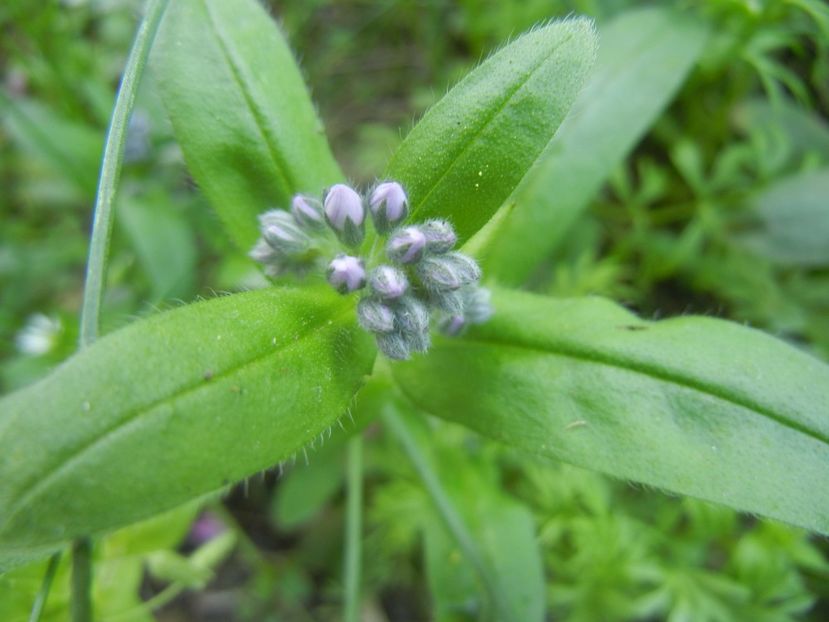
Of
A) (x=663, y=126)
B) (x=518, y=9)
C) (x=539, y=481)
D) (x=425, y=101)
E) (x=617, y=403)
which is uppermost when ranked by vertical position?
(x=518, y=9)

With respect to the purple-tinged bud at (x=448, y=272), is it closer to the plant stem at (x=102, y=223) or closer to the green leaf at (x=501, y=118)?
the green leaf at (x=501, y=118)

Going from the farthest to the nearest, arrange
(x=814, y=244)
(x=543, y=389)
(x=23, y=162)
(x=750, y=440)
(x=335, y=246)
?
(x=23, y=162) → (x=814, y=244) → (x=335, y=246) → (x=543, y=389) → (x=750, y=440)

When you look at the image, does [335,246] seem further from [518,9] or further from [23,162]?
[23,162]

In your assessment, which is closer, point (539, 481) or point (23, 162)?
point (539, 481)

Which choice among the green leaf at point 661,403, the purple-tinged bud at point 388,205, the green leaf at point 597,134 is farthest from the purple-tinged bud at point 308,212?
the green leaf at point 597,134

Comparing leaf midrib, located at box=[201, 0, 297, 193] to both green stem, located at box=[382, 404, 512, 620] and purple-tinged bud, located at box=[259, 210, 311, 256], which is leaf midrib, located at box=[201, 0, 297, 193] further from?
green stem, located at box=[382, 404, 512, 620]

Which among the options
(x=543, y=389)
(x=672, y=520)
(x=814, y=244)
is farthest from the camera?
(x=814, y=244)

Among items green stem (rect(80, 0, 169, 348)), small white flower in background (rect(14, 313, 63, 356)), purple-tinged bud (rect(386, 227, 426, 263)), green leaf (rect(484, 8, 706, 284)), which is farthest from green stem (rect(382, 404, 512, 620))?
small white flower in background (rect(14, 313, 63, 356))

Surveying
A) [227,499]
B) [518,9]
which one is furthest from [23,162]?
[518,9]
